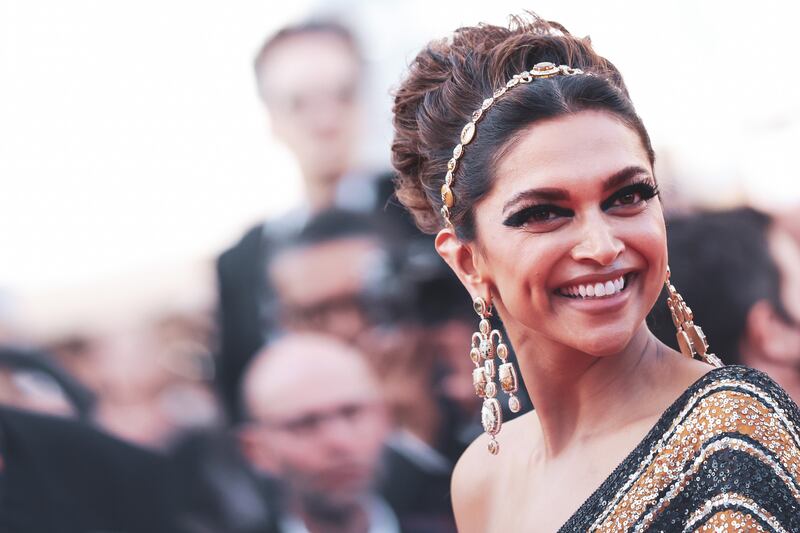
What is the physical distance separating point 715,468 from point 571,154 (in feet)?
1.93

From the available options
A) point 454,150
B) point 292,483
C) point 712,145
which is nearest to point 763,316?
point 712,145

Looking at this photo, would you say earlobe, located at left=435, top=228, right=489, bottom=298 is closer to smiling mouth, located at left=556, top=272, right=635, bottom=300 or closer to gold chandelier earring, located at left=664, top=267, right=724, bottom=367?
smiling mouth, located at left=556, top=272, right=635, bottom=300

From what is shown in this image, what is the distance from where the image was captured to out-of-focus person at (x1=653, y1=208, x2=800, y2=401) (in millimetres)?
4055

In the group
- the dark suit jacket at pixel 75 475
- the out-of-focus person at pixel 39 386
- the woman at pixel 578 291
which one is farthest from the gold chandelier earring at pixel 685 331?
the out-of-focus person at pixel 39 386

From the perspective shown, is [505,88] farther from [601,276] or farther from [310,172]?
[310,172]

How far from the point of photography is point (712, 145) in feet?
14.4

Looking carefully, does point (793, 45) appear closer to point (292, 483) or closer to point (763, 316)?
point (763, 316)

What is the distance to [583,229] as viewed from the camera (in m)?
2.00

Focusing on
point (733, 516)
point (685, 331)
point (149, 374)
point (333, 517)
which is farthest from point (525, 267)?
point (149, 374)

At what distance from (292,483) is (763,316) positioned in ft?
6.18

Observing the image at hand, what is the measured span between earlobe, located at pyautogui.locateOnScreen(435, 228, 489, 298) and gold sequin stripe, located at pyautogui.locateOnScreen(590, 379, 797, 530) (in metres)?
0.47

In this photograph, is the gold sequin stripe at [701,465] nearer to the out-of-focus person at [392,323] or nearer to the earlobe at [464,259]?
the earlobe at [464,259]

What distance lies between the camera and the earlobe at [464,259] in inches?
88.0

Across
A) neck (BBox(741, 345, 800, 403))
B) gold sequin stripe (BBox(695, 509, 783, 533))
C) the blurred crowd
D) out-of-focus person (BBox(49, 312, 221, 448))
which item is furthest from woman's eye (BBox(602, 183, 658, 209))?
out-of-focus person (BBox(49, 312, 221, 448))
